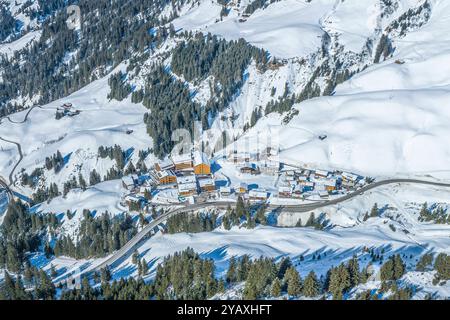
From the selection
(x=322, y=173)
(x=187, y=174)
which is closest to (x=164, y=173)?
(x=187, y=174)

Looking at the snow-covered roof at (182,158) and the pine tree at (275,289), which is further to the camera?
the snow-covered roof at (182,158)

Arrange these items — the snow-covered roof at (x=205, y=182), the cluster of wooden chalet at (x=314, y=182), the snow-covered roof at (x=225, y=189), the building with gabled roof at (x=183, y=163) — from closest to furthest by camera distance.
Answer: the cluster of wooden chalet at (x=314, y=182), the snow-covered roof at (x=225, y=189), the snow-covered roof at (x=205, y=182), the building with gabled roof at (x=183, y=163)

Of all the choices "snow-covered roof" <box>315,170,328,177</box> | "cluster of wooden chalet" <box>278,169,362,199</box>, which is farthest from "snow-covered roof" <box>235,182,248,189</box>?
"snow-covered roof" <box>315,170,328,177</box>

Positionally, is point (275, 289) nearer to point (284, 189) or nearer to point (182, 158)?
point (284, 189)

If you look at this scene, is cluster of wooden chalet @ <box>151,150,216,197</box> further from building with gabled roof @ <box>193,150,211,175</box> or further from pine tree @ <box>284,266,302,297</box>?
pine tree @ <box>284,266,302,297</box>

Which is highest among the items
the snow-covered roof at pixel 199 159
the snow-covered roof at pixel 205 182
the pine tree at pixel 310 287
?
the pine tree at pixel 310 287

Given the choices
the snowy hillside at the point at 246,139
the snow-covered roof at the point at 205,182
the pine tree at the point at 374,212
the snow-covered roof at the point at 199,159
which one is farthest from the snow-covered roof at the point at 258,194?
the pine tree at the point at 374,212

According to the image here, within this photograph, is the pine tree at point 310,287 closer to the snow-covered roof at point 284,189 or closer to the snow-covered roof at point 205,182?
the snow-covered roof at point 284,189

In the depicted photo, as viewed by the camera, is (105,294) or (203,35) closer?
(105,294)

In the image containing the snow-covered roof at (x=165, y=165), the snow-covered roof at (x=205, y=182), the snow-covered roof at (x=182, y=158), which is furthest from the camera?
the snow-covered roof at (x=182, y=158)

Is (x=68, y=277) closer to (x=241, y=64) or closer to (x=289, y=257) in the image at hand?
(x=289, y=257)
